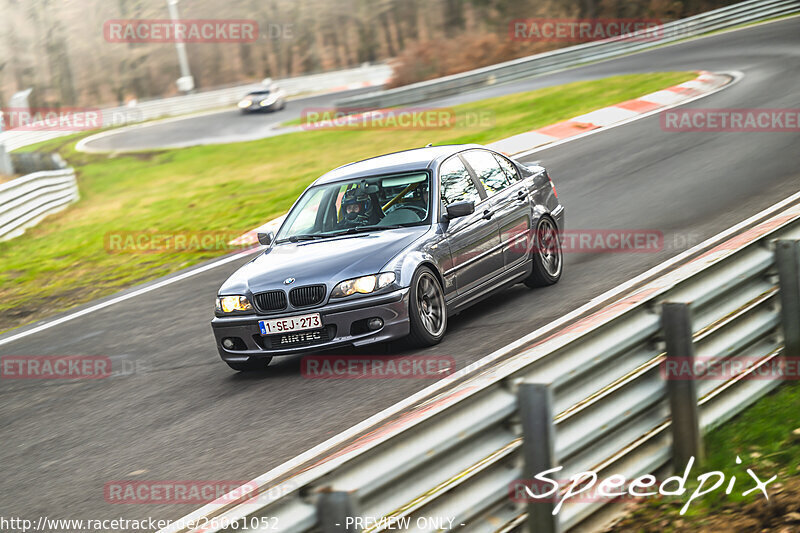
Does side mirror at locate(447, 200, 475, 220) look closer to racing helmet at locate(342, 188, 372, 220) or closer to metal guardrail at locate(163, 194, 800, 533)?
racing helmet at locate(342, 188, 372, 220)

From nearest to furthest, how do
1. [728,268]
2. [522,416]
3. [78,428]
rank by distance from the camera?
[522,416], [728,268], [78,428]

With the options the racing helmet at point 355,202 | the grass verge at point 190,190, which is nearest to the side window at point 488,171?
the racing helmet at point 355,202

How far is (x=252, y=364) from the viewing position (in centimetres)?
831

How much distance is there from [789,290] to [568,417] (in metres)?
2.26

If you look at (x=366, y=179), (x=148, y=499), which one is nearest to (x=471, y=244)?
(x=366, y=179)

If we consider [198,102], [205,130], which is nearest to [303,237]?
[205,130]

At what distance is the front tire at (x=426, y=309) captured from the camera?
7816 millimetres

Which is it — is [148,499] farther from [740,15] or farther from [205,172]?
[740,15]

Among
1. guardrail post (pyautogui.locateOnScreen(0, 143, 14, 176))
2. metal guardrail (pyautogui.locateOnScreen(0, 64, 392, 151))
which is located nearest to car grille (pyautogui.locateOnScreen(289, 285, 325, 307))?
guardrail post (pyautogui.locateOnScreen(0, 143, 14, 176))

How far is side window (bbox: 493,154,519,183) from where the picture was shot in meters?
9.84

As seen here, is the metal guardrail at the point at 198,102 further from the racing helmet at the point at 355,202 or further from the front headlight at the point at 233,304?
the front headlight at the point at 233,304

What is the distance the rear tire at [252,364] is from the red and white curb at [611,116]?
1010cm

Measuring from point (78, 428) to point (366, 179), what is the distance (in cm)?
331

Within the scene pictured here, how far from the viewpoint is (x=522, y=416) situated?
4.02m
